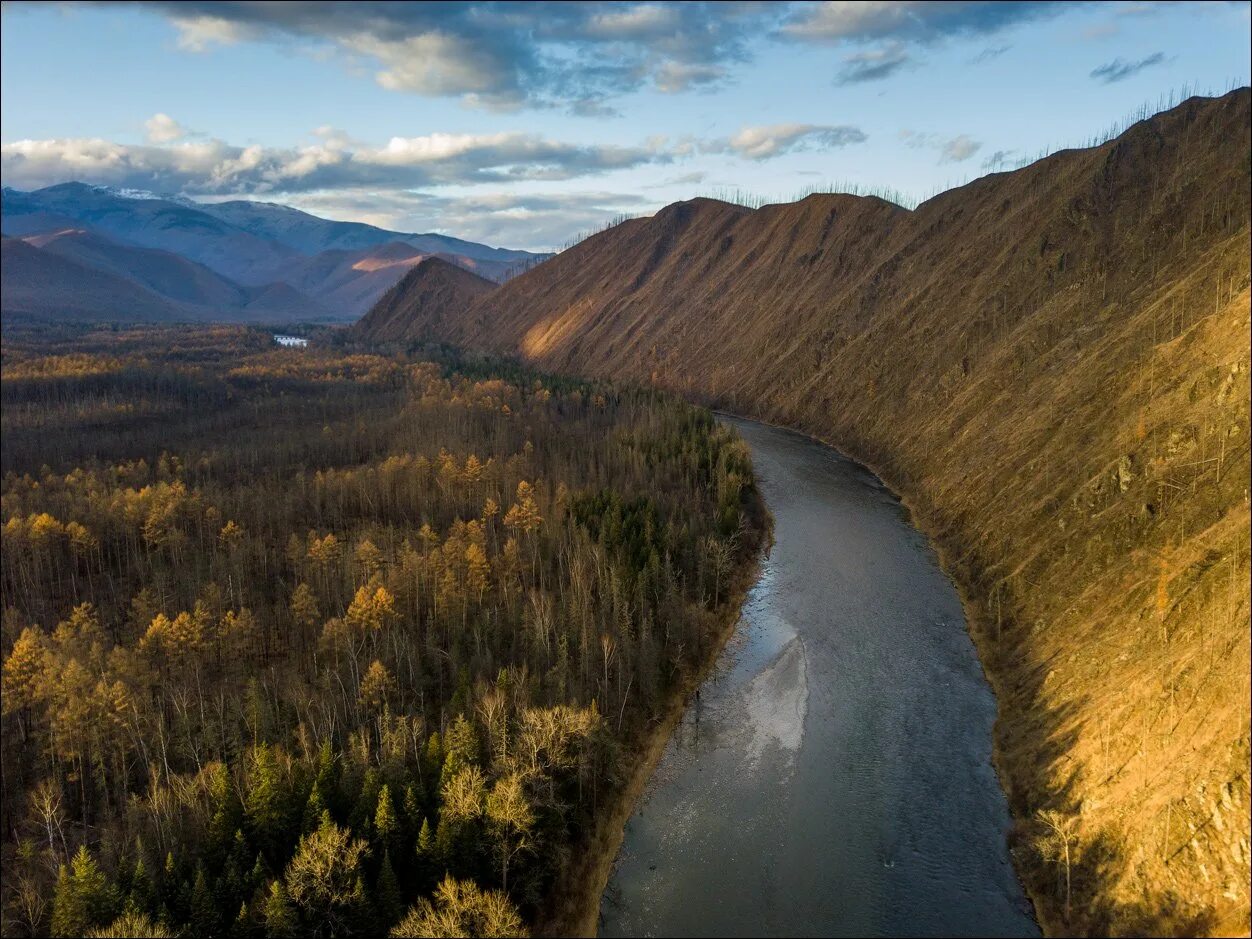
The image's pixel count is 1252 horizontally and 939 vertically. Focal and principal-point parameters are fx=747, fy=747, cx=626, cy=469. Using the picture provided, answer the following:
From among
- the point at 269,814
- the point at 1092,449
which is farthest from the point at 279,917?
the point at 1092,449

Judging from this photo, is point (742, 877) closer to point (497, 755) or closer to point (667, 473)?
point (497, 755)

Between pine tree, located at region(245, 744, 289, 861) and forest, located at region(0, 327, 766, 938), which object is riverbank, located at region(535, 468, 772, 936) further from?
pine tree, located at region(245, 744, 289, 861)

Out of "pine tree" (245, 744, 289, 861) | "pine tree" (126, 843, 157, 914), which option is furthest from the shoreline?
"pine tree" (126, 843, 157, 914)

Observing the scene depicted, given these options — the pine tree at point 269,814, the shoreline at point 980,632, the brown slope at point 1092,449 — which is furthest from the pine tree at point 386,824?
the brown slope at point 1092,449

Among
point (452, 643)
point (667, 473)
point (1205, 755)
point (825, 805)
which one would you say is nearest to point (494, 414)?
point (667, 473)

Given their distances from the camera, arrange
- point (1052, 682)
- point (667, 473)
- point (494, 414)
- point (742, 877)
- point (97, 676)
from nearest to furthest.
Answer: point (742, 877) → point (1052, 682) → point (97, 676) → point (667, 473) → point (494, 414)

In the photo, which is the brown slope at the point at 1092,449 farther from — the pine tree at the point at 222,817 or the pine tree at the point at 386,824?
the pine tree at the point at 222,817
